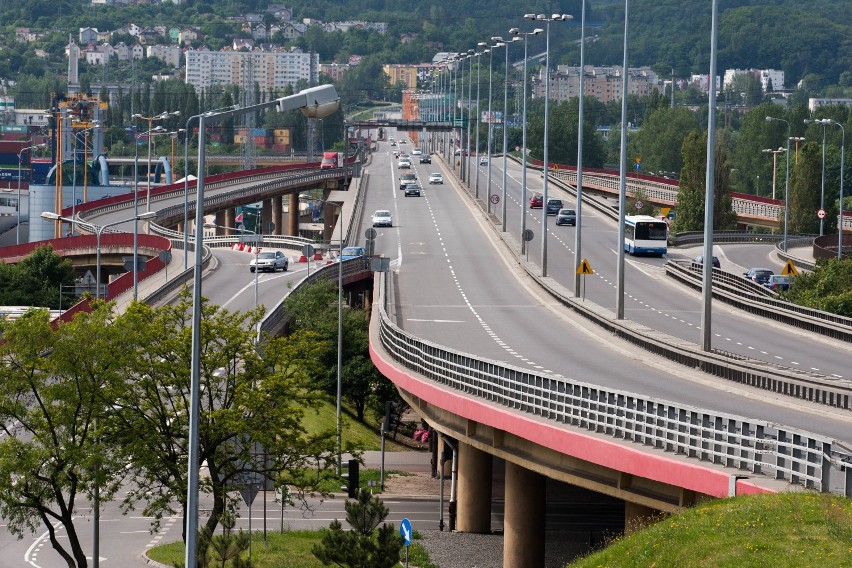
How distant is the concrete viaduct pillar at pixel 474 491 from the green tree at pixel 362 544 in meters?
11.1

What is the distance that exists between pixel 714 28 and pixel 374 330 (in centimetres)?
1710

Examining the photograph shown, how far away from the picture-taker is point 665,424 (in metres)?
28.9

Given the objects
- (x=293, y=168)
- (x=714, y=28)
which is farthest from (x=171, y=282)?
(x=293, y=168)

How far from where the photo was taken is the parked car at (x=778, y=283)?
8431cm

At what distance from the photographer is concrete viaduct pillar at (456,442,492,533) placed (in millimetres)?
43375

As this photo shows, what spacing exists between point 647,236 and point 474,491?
165ft

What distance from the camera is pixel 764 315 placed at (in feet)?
208

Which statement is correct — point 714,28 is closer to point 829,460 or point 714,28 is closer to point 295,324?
point 829,460

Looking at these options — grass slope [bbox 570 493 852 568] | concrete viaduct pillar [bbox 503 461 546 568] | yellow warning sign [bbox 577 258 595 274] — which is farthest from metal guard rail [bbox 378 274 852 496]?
yellow warning sign [bbox 577 258 595 274]

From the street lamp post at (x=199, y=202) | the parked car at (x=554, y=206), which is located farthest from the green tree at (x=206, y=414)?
the parked car at (x=554, y=206)

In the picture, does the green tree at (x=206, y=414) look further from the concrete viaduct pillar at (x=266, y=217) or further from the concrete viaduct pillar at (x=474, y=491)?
the concrete viaduct pillar at (x=266, y=217)

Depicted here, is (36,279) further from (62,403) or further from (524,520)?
(524,520)

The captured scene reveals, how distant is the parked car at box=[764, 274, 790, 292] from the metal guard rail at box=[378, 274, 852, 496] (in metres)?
45.7

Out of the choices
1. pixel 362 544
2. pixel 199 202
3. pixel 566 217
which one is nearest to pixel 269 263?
pixel 566 217
